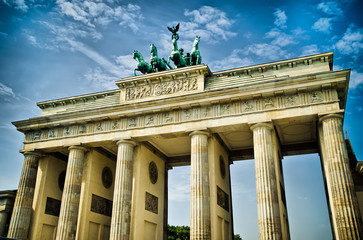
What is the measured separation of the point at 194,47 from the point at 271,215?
13.5m

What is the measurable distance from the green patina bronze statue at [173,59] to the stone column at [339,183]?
10.4m

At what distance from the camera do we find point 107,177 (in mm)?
26500

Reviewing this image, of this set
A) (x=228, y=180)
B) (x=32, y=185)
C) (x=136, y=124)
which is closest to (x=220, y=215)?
(x=228, y=180)

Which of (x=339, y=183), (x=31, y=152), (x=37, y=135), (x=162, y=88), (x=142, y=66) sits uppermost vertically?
(x=142, y=66)

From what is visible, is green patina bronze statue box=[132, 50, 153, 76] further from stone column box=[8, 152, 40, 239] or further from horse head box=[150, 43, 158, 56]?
stone column box=[8, 152, 40, 239]

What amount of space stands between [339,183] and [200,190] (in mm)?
7608

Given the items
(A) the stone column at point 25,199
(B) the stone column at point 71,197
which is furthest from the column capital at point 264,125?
(A) the stone column at point 25,199

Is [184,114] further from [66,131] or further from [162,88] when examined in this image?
[66,131]

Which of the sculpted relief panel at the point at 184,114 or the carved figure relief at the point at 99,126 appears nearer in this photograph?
the sculpted relief panel at the point at 184,114

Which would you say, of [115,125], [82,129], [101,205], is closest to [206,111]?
[115,125]

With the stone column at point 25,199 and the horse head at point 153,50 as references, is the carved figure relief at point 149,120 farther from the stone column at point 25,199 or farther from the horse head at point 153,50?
the stone column at point 25,199

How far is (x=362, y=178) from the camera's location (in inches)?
790

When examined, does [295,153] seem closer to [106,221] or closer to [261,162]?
[261,162]

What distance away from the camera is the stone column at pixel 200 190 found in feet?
61.5
